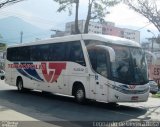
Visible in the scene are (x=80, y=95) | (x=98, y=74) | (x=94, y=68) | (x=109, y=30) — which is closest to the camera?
(x=98, y=74)

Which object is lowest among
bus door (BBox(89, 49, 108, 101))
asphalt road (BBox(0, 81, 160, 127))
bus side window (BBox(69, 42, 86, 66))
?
asphalt road (BBox(0, 81, 160, 127))

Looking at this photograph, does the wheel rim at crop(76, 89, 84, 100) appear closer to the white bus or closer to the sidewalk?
the white bus

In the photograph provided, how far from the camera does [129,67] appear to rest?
56.7 ft

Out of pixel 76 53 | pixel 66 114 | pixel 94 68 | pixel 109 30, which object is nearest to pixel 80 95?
pixel 94 68

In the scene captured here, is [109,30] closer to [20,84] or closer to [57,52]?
[20,84]

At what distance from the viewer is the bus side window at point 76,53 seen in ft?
61.2

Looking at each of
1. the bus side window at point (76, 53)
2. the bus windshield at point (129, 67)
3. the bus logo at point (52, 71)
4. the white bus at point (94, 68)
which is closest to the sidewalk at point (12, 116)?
the white bus at point (94, 68)

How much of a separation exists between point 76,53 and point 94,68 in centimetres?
172

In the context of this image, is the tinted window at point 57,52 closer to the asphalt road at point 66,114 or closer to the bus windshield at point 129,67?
the asphalt road at point 66,114

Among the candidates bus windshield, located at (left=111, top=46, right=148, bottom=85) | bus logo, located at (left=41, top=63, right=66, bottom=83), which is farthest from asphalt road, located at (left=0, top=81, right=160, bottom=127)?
bus logo, located at (left=41, top=63, right=66, bottom=83)

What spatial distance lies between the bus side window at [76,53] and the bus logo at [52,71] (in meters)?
0.90

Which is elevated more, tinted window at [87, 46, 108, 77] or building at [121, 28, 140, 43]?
building at [121, 28, 140, 43]

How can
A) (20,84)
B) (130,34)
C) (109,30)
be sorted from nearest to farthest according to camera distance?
(20,84) → (109,30) → (130,34)

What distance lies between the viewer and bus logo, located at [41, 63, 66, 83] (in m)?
20.5
